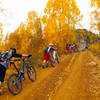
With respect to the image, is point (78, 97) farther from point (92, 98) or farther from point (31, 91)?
point (31, 91)

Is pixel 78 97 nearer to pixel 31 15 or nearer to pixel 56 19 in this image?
pixel 31 15

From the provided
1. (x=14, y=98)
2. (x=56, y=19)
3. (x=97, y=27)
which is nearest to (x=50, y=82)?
(x=14, y=98)

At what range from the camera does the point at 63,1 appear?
21672 millimetres

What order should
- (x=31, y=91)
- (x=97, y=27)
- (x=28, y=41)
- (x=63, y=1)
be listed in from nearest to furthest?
(x=31, y=91), (x=97, y=27), (x=28, y=41), (x=63, y=1)

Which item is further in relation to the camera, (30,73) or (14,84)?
(30,73)

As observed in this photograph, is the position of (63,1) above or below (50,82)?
above

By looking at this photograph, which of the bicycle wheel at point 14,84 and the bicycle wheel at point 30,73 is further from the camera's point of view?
the bicycle wheel at point 30,73

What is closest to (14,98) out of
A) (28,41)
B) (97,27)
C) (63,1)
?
(97,27)

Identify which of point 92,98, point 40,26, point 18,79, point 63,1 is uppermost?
point 63,1

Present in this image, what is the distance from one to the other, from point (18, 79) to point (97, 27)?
7.51 metres

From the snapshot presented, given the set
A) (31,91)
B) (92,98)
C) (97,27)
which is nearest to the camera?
(92,98)

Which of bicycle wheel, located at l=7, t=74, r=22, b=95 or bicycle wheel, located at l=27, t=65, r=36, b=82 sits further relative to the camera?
bicycle wheel, located at l=27, t=65, r=36, b=82

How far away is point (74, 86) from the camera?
210 inches

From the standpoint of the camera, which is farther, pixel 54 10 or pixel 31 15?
pixel 54 10
